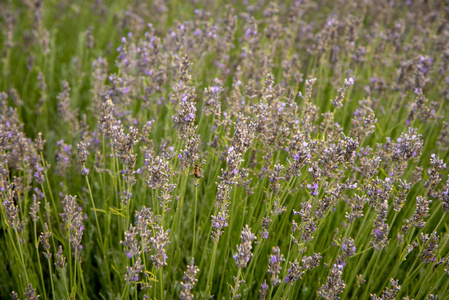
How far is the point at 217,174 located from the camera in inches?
107

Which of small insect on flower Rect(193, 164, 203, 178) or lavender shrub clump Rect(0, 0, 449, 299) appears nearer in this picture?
lavender shrub clump Rect(0, 0, 449, 299)

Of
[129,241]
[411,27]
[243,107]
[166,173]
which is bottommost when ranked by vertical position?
[129,241]

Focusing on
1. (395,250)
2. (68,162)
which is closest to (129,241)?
(68,162)

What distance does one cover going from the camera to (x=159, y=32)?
196 inches

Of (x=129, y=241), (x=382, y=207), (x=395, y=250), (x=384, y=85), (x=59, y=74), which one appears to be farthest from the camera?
(x=59, y=74)

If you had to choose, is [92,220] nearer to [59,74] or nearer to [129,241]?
[129,241]

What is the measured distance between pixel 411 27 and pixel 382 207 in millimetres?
4483

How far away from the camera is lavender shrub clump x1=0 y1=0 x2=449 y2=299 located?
1964 millimetres

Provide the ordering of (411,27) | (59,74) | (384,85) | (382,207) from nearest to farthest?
(382,207), (384,85), (59,74), (411,27)

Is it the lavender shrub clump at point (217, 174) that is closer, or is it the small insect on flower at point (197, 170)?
the lavender shrub clump at point (217, 174)

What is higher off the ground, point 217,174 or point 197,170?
point 197,170

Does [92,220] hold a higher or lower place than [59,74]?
lower

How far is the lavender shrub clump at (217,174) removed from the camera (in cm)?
196

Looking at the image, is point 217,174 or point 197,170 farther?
point 217,174
